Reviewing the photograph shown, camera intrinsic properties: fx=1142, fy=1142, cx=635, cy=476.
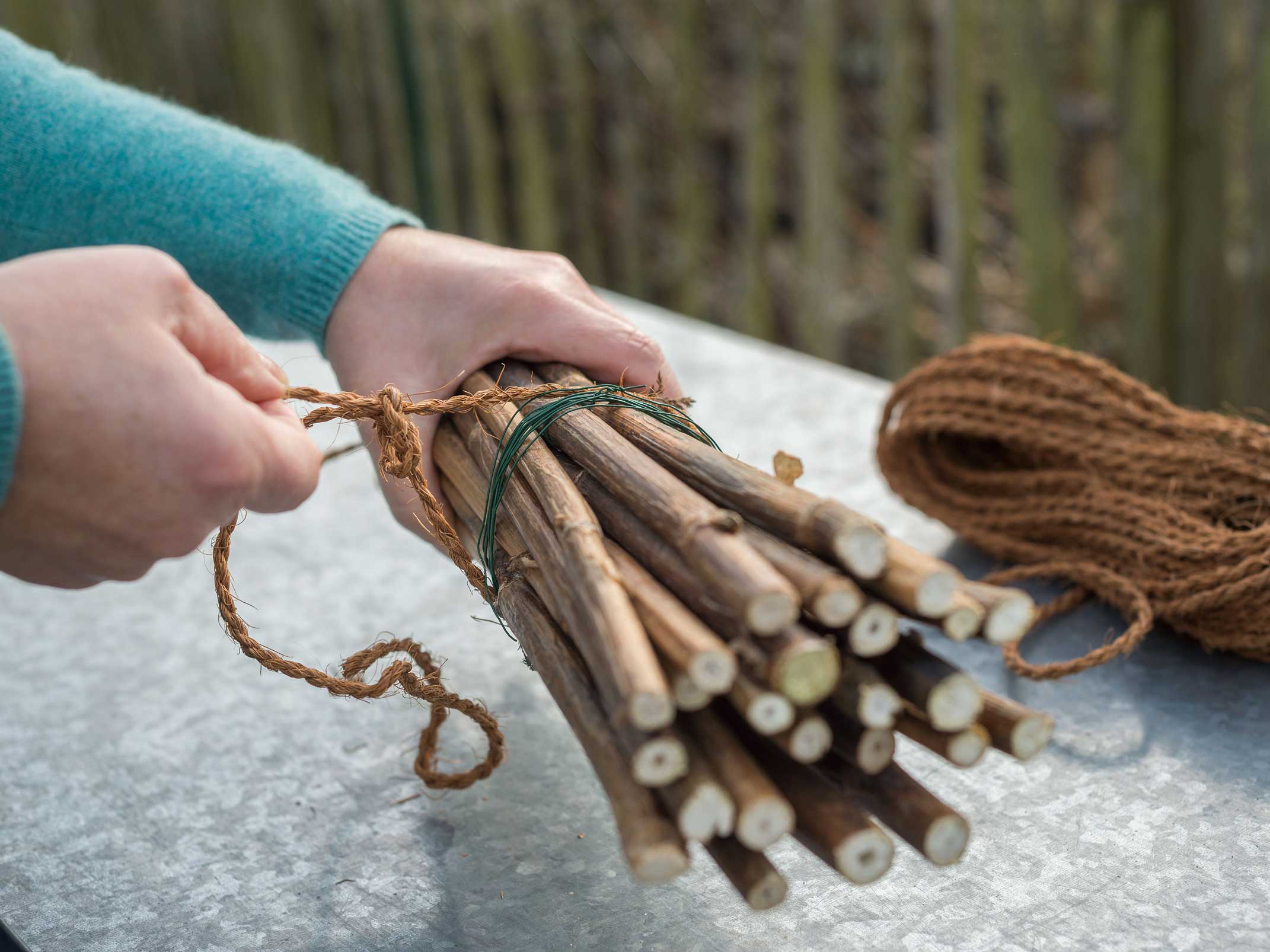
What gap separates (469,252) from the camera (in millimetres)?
1135

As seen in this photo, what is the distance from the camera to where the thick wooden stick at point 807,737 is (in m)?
0.67

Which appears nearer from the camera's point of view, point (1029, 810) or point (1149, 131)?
point (1029, 810)

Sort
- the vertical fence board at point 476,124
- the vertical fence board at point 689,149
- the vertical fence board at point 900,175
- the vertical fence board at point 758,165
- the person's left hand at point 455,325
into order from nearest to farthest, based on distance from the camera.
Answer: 1. the person's left hand at point 455,325
2. the vertical fence board at point 900,175
3. the vertical fence board at point 758,165
4. the vertical fence board at point 689,149
5. the vertical fence board at point 476,124

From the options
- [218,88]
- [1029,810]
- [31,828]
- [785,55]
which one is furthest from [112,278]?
[218,88]

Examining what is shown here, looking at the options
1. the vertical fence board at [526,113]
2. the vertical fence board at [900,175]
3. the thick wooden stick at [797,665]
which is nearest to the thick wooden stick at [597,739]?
the thick wooden stick at [797,665]

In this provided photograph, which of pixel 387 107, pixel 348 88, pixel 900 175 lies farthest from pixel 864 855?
pixel 348 88

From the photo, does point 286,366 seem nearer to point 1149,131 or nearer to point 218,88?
point 1149,131

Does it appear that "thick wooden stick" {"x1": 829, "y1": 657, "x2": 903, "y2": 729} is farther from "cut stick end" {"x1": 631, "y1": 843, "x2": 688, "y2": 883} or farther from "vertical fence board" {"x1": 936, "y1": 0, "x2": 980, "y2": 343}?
"vertical fence board" {"x1": 936, "y1": 0, "x2": 980, "y2": 343}

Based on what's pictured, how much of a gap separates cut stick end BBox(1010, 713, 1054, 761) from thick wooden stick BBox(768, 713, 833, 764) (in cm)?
13

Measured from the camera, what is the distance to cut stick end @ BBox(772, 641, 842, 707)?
641 millimetres

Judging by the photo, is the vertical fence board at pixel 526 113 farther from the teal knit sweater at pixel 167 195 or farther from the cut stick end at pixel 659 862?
the cut stick end at pixel 659 862

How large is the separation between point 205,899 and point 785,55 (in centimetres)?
336

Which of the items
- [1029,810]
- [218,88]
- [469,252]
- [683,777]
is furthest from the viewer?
[218,88]

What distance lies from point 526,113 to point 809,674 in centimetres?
306
